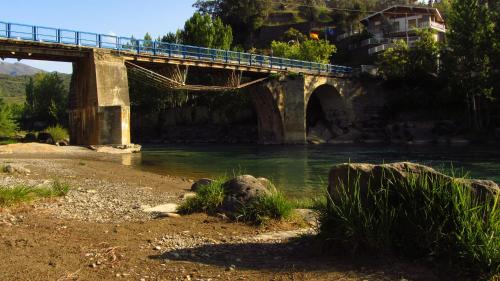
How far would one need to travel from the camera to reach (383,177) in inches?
222

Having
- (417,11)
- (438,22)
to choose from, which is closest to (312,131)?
(417,11)

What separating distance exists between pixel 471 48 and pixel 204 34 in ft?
123

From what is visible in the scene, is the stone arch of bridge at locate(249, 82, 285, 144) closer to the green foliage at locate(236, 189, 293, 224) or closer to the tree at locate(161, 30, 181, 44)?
the tree at locate(161, 30, 181, 44)

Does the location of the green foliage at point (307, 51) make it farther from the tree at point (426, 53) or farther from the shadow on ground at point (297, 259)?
the shadow on ground at point (297, 259)

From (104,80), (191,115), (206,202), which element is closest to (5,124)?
(104,80)

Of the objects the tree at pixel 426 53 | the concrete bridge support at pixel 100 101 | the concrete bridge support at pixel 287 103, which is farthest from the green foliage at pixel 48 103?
the tree at pixel 426 53

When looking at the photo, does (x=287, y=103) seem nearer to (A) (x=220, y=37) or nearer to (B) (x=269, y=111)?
(B) (x=269, y=111)

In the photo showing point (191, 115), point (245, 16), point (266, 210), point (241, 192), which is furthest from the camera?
point (245, 16)

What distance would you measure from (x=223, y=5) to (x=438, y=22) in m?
46.1

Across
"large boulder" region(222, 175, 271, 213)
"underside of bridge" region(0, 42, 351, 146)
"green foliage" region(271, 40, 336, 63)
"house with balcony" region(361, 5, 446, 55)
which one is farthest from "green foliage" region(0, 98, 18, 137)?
"house with balcony" region(361, 5, 446, 55)

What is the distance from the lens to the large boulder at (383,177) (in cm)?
527

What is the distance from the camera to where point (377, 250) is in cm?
526

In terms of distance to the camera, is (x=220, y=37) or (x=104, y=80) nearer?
(x=104, y=80)

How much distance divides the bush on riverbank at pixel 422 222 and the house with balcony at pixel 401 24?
70872mm
